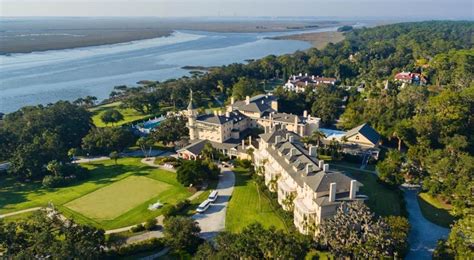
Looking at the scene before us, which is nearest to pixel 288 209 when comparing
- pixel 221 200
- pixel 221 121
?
pixel 221 200

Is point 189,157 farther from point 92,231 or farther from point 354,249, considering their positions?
point 354,249

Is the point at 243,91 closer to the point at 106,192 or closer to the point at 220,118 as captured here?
the point at 220,118

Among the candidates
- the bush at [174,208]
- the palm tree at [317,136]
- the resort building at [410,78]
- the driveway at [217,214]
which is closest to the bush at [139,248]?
the driveway at [217,214]

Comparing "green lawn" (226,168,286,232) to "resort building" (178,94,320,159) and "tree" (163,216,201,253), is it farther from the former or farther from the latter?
"resort building" (178,94,320,159)

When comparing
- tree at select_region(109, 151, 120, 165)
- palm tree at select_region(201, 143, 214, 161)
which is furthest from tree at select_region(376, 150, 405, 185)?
tree at select_region(109, 151, 120, 165)

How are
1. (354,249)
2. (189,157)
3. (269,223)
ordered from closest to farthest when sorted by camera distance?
(354,249), (269,223), (189,157)

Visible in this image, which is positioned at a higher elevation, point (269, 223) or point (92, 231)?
point (92, 231)
